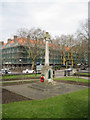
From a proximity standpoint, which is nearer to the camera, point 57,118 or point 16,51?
point 57,118

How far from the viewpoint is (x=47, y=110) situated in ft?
19.6

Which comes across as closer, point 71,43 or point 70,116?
point 70,116

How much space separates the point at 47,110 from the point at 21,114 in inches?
50.4

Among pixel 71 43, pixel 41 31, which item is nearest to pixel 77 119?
pixel 41 31

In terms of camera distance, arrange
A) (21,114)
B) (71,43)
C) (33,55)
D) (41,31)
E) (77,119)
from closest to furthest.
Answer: (77,119) < (21,114) < (41,31) < (33,55) < (71,43)

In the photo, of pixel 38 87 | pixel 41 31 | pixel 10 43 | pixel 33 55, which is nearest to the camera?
pixel 38 87

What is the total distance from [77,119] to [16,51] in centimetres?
4553

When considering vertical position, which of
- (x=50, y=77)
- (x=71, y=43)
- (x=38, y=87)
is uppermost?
(x=71, y=43)

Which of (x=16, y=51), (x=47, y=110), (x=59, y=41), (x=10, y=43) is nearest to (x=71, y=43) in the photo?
(x=59, y=41)

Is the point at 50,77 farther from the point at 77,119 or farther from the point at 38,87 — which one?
the point at 77,119

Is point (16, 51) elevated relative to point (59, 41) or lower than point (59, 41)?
lower

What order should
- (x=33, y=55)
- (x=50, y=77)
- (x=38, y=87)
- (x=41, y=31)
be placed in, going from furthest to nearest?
1. (x=33, y=55)
2. (x=41, y=31)
3. (x=50, y=77)
4. (x=38, y=87)

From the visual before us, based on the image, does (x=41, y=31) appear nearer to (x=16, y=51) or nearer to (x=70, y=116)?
(x=16, y=51)

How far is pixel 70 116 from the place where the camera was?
518 cm
